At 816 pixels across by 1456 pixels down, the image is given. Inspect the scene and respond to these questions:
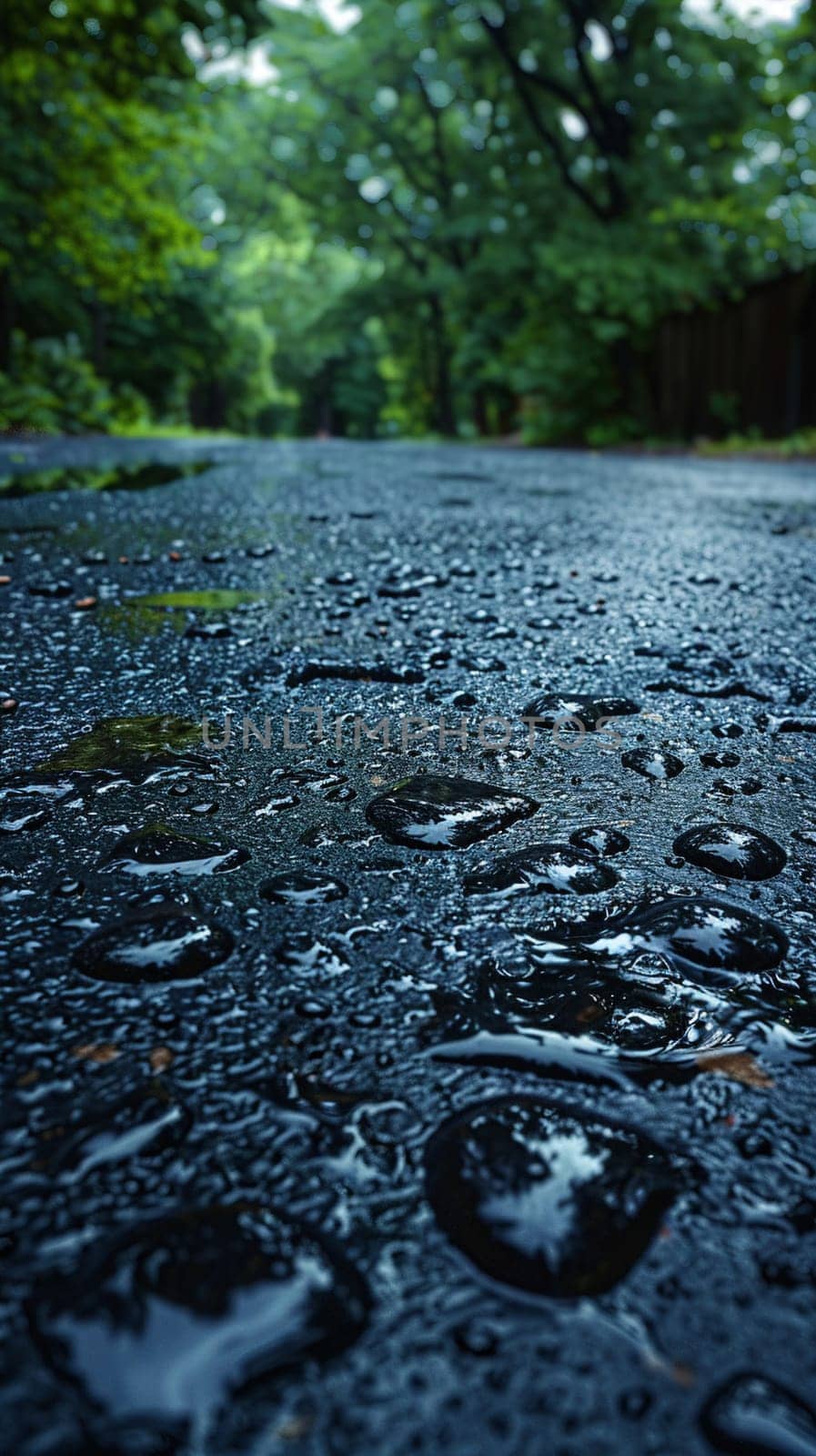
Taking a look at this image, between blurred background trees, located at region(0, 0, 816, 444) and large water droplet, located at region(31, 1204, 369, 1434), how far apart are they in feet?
27.4

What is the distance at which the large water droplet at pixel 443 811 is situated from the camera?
1.10m

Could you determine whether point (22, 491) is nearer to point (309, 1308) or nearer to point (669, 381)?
point (309, 1308)

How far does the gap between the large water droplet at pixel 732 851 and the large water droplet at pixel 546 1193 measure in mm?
445

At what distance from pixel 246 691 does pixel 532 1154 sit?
3.79 ft

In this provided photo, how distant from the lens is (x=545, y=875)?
39.8 inches

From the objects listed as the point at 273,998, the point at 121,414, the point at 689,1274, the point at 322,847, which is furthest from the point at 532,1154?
the point at 121,414

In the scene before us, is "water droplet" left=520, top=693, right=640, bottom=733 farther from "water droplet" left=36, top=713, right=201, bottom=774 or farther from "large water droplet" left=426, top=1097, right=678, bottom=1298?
"large water droplet" left=426, top=1097, right=678, bottom=1298

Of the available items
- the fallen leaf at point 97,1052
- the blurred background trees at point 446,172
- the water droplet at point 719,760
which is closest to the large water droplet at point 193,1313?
the fallen leaf at point 97,1052

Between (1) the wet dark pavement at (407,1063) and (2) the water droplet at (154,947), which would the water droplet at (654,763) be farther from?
(2) the water droplet at (154,947)

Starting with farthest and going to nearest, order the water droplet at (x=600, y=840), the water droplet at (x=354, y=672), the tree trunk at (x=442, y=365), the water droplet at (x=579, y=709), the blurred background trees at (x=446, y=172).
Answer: the tree trunk at (x=442, y=365), the blurred background trees at (x=446, y=172), the water droplet at (x=354, y=672), the water droplet at (x=579, y=709), the water droplet at (x=600, y=840)

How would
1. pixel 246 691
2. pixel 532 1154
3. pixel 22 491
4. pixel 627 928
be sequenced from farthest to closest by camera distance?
1. pixel 22 491
2. pixel 246 691
3. pixel 627 928
4. pixel 532 1154

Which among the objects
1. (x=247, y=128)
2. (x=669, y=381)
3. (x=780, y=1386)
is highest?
(x=247, y=128)

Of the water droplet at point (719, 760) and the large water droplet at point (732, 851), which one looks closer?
the large water droplet at point (732, 851)

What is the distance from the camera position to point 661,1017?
779mm
